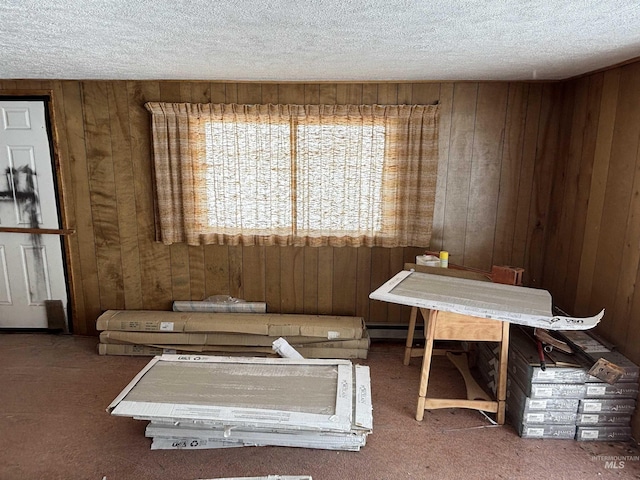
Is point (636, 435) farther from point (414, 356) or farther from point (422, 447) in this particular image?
point (414, 356)

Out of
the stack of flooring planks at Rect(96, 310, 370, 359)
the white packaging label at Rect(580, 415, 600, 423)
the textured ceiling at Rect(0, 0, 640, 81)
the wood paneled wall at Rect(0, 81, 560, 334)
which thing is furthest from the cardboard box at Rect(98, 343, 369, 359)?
the textured ceiling at Rect(0, 0, 640, 81)

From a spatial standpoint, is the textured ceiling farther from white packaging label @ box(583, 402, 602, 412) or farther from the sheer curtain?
white packaging label @ box(583, 402, 602, 412)

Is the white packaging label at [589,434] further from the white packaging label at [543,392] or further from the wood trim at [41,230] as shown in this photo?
the wood trim at [41,230]

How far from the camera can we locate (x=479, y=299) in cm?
246

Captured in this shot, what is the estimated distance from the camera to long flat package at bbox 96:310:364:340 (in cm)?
326

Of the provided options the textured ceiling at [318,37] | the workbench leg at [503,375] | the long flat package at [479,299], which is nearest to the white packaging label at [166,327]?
the long flat package at [479,299]

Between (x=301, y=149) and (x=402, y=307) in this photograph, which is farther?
(x=402, y=307)

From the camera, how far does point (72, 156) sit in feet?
11.3

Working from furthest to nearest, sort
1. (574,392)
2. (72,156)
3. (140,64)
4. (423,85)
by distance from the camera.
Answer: (72,156)
(423,85)
(140,64)
(574,392)

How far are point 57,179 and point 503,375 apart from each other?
343cm

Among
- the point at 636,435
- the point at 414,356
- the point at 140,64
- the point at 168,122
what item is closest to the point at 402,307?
the point at 414,356

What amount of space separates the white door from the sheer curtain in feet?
2.99

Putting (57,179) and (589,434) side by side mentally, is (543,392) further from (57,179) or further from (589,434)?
(57,179)

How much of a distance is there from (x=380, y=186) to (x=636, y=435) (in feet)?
6.93
